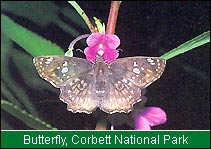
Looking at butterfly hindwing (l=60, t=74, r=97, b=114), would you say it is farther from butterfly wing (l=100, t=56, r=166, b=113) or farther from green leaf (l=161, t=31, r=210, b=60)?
green leaf (l=161, t=31, r=210, b=60)

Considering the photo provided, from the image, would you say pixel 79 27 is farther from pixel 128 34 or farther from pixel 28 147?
pixel 28 147

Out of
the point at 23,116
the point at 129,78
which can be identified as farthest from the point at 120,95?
the point at 23,116

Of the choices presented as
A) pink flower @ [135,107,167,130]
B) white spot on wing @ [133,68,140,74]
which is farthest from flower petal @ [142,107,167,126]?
white spot on wing @ [133,68,140,74]

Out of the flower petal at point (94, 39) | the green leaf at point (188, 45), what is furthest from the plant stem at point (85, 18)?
the green leaf at point (188, 45)

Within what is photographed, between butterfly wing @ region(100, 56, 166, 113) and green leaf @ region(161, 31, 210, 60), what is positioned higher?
green leaf @ region(161, 31, 210, 60)

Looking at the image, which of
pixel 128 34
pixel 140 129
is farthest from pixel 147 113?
pixel 128 34

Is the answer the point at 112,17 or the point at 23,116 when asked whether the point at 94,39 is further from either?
the point at 23,116

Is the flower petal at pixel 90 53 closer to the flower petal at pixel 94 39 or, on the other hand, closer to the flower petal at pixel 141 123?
the flower petal at pixel 94 39
